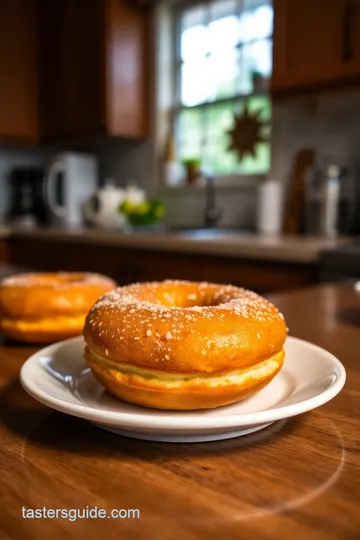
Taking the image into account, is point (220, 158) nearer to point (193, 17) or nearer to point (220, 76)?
point (220, 76)

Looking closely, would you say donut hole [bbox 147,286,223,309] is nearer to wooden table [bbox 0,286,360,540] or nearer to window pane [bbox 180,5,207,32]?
wooden table [bbox 0,286,360,540]

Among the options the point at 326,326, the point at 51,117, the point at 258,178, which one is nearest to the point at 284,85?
the point at 258,178

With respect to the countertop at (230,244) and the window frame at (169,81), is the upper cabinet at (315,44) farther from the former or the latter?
the window frame at (169,81)

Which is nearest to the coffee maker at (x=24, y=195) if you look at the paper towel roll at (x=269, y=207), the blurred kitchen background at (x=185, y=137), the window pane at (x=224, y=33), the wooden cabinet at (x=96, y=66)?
the blurred kitchen background at (x=185, y=137)

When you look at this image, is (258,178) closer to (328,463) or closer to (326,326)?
(326,326)

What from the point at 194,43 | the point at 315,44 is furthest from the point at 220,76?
the point at 315,44

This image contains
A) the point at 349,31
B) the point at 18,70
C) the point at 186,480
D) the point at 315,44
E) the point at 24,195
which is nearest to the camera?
the point at 186,480
